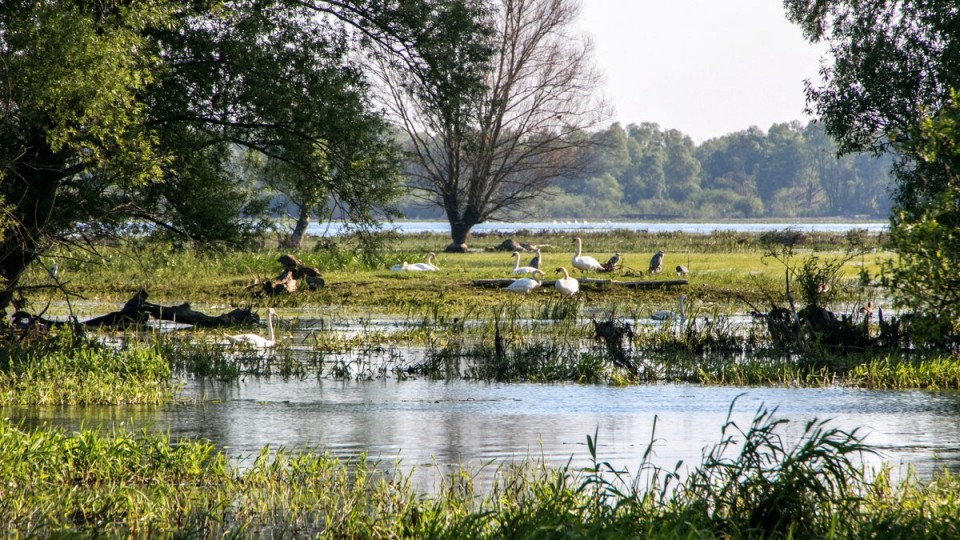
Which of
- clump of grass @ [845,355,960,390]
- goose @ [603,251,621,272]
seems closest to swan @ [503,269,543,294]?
goose @ [603,251,621,272]

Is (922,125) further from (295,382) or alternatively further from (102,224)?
(102,224)

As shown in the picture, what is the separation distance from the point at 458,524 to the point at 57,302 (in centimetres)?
2163

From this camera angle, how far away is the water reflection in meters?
10.4

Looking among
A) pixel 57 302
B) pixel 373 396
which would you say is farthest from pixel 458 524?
pixel 57 302

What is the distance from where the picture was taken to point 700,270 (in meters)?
34.5

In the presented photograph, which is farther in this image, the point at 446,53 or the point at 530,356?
the point at 446,53

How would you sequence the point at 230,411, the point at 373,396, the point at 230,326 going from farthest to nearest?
the point at 230,326 < the point at 373,396 < the point at 230,411

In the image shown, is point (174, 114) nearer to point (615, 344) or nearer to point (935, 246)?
point (615, 344)

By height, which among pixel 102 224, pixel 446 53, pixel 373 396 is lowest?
pixel 373 396

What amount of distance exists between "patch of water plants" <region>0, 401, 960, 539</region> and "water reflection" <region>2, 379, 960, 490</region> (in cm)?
68

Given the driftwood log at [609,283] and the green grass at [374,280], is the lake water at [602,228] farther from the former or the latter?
the driftwood log at [609,283]

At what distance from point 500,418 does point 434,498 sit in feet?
13.4

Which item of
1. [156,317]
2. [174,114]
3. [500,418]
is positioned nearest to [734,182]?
[156,317]

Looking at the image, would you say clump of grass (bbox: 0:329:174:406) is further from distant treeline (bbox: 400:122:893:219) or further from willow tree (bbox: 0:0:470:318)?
distant treeline (bbox: 400:122:893:219)
